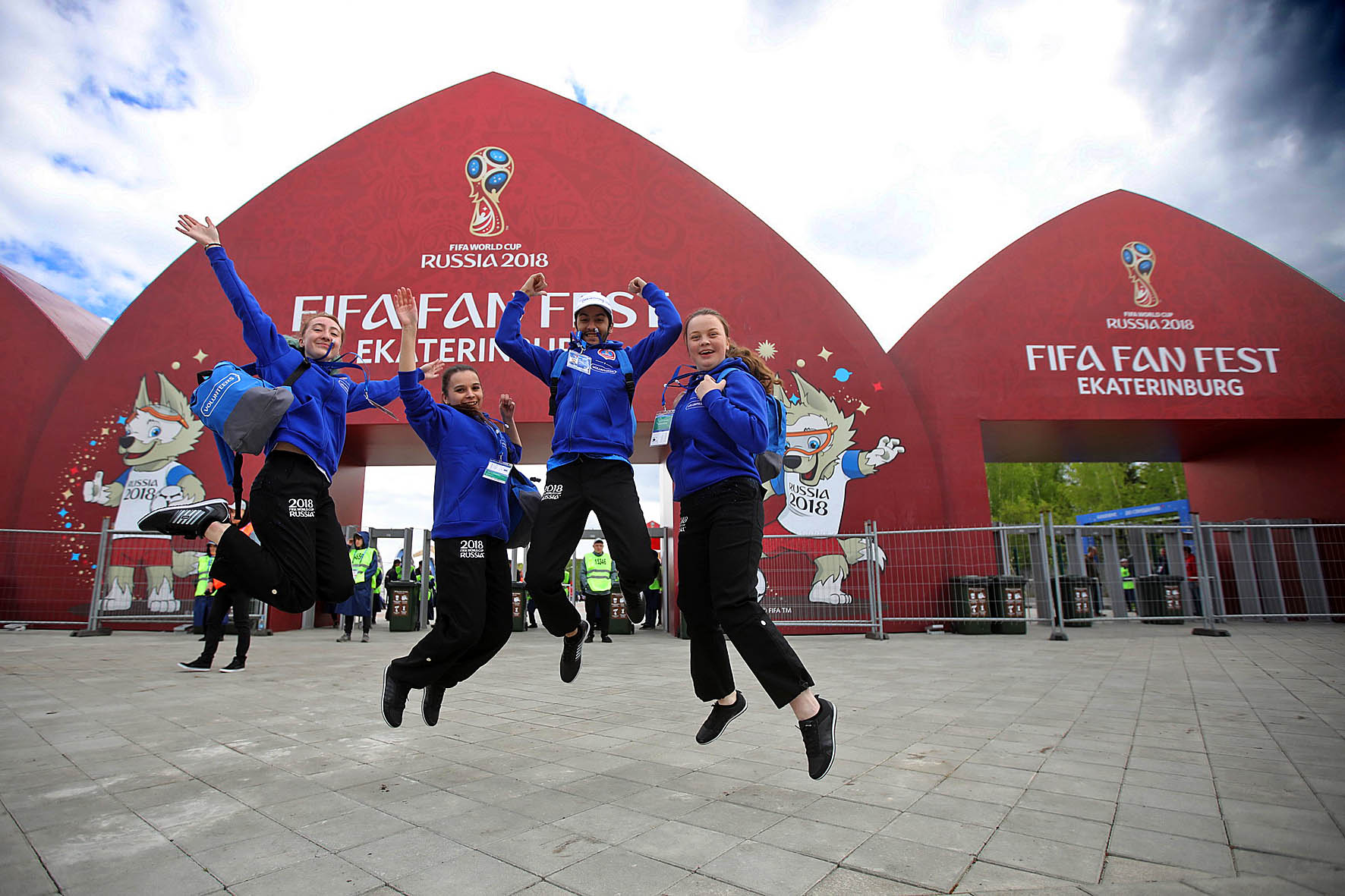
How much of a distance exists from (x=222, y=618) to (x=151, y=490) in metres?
7.42

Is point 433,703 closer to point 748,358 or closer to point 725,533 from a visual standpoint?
point 725,533

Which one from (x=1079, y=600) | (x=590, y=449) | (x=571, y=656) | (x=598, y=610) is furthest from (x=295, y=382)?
(x=1079, y=600)

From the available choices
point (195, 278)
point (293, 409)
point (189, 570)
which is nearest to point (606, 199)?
point (195, 278)

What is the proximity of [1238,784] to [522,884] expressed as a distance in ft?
8.99

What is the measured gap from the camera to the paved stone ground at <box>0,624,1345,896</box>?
1.96m

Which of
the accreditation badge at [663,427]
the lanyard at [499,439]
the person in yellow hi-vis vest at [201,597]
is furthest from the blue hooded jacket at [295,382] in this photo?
the person in yellow hi-vis vest at [201,597]

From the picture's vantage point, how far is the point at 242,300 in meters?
3.69

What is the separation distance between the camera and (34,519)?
40.4 feet

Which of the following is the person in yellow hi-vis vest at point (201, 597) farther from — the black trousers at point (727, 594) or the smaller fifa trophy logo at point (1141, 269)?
the smaller fifa trophy logo at point (1141, 269)

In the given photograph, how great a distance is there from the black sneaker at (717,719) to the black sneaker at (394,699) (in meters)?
1.49

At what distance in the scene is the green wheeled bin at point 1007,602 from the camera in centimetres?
1112

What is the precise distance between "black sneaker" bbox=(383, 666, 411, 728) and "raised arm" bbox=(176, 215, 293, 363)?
1.78 m

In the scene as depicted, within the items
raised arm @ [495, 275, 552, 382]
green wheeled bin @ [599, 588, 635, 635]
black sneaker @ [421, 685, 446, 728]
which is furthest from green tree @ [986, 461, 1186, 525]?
black sneaker @ [421, 685, 446, 728]

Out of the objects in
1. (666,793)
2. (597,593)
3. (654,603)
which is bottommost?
(666,793)
